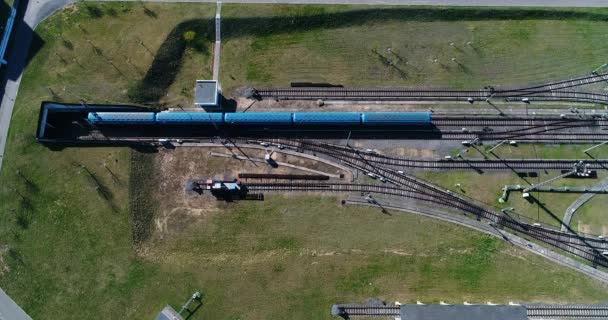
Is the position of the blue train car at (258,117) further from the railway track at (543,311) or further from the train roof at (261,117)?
the railway track at (543,311)

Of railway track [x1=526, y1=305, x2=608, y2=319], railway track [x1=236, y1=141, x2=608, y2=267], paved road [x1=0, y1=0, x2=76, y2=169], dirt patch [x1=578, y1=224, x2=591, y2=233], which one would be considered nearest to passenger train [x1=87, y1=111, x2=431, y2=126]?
railway track [x1=236, y1=141, x2=608, y2=267]

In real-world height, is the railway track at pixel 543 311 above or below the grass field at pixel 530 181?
below

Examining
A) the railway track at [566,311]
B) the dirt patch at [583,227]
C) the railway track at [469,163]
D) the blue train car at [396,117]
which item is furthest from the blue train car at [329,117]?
the railway track at [566,311]

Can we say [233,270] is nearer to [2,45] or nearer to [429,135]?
[429,135]

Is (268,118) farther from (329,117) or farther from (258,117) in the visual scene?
(329,117)

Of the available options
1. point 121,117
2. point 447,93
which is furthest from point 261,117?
point 447,93

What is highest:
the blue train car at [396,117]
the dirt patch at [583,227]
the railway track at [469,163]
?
the blue train car at [396,117]

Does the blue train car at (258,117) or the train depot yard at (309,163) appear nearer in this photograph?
the train depot yard at (309,163)
